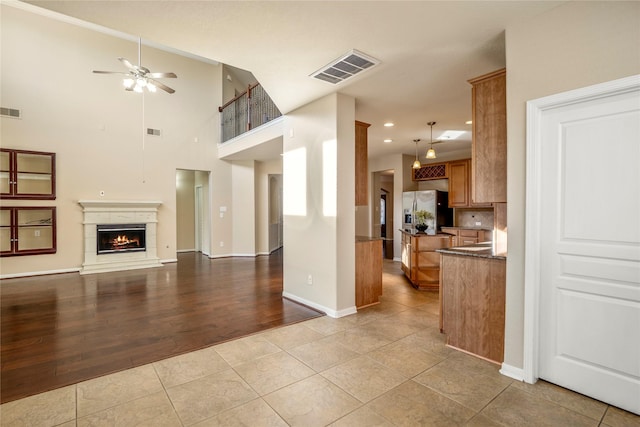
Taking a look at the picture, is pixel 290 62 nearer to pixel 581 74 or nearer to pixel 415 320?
pixel 581 74

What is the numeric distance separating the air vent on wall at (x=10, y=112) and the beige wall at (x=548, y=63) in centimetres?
828

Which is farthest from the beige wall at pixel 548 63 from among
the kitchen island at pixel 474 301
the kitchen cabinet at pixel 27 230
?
the kitchen cabinet at pixel 27 230

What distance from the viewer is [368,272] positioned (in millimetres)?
4195

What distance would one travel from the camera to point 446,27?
2.35 m

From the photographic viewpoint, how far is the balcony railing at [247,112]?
6.39 meters

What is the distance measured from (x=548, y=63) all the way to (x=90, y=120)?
8.13 m

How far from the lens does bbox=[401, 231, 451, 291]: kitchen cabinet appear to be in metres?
5.02

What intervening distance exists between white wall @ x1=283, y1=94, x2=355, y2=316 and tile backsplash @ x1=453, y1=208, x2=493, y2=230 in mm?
4354

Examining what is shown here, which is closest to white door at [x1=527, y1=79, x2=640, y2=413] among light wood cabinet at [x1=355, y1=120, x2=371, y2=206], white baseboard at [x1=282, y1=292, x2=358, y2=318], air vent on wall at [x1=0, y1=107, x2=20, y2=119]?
white baseboard at [x1=282, y1=292, x2=358, y2=318]

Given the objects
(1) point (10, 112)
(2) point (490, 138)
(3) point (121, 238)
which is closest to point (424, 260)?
(2) point (490, 138)

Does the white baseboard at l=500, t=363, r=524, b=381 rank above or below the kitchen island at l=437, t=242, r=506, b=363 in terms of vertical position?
below

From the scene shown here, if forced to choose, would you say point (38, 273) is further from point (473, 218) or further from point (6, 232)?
→ point (473, 218)

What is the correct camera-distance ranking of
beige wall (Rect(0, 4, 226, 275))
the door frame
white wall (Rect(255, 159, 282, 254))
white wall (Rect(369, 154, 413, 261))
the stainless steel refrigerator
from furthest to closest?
1. white wall (Rect(255, 159, 282, 254))
2. white wall (Rect(369, 154, 413, 261))
3. the stainless steel refrigerator
4. beige wall (Rect(0, 4, 226, 275))
5. the door frame

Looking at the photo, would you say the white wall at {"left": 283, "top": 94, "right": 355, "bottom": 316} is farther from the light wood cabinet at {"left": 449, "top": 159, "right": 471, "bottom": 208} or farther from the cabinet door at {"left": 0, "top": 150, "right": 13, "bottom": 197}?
the cabinet door at {"left": 0, "top": 150, "right": 13, "bottom": 197}
